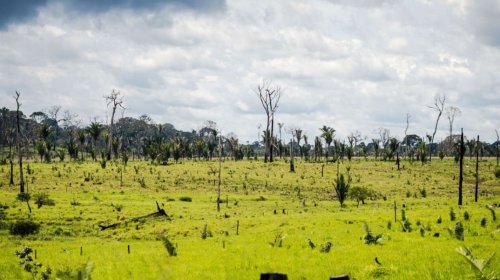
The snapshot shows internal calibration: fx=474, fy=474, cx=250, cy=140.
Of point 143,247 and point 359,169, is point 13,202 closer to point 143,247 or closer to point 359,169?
point 143,247

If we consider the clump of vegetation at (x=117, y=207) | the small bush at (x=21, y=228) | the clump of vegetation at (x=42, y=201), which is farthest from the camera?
the clump of vegetation at (x=42, y=201)

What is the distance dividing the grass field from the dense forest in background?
44.7 ft

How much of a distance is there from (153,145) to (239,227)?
66.1 metres

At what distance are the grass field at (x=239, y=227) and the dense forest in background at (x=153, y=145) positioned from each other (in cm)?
1361

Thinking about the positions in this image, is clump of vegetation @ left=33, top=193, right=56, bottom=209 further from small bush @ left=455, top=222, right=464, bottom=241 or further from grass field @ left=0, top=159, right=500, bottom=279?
small bush @ left=455, top=222, right=464, bottom=241

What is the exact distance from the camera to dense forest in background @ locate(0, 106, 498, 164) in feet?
301

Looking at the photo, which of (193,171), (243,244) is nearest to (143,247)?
(243,244)

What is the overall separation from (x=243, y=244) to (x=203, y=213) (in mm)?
15317

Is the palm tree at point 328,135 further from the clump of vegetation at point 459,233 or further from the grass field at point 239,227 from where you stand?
the clump of vegetation at point 459,233

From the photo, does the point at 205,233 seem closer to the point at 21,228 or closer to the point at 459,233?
the point at 21,228

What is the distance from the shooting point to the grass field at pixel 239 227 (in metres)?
16.9

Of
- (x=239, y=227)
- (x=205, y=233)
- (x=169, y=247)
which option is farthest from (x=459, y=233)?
(x=239, y=227)

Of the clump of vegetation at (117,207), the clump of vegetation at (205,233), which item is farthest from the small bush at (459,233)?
the clump of vegetation at (117,207)

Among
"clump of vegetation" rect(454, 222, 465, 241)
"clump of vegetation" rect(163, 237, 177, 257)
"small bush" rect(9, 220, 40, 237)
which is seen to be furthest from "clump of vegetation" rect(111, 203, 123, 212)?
"clump of vegetation" rect(454, 222, 465, 241)
